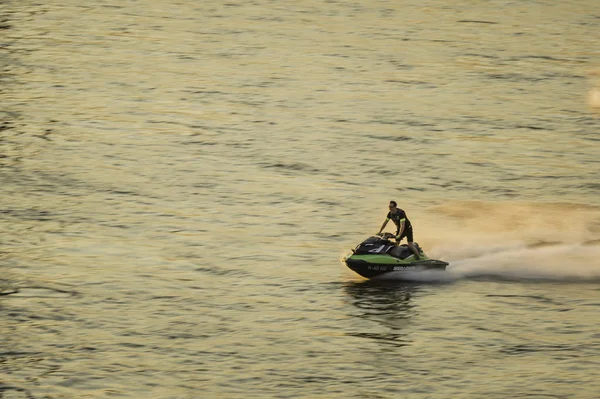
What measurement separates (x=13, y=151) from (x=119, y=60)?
52.7 feet

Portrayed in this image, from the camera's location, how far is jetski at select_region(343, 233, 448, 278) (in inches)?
1543

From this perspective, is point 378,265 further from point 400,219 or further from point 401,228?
point 400,219

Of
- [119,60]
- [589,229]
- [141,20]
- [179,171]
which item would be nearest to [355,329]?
[589,229]

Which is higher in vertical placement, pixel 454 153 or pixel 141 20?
pixel 141 20

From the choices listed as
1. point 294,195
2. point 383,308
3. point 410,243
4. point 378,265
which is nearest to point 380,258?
point 378,265

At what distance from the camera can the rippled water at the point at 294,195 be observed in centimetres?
3447

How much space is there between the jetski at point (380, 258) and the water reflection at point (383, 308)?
636 mm

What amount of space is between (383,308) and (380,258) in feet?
6.60

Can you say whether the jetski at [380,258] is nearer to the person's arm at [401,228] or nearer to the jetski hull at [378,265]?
the jetski hull at [378,265]

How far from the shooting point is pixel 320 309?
3838cm

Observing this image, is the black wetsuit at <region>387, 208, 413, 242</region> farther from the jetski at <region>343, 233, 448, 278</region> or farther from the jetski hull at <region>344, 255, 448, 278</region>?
the jetski hull at <region>344, 255, 448, 278</region>

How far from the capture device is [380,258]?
39281 millimetres

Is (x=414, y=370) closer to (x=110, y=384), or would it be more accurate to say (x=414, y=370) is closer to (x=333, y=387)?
(x=333, y=387)

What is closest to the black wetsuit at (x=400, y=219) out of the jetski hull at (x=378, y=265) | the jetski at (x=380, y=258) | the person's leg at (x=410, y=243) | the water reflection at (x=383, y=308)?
the person's leg at (x=410, y=243)
